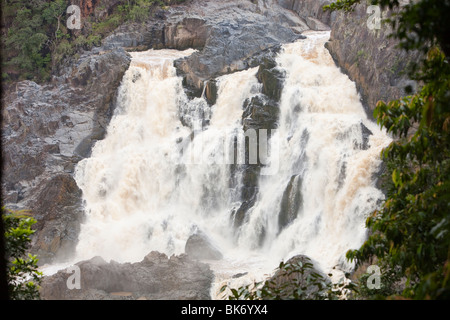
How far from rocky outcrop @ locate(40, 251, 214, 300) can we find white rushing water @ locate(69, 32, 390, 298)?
109 centimetres

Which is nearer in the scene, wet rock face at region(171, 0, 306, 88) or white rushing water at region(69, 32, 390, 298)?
white rushing water at region(69, 32, 390, 298)

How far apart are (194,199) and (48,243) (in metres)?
6.41

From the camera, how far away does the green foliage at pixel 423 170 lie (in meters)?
3.86

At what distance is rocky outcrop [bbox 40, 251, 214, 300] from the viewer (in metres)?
13.0

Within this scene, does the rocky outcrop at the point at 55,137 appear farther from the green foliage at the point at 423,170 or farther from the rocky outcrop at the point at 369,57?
the green foliage at the point at 423,170

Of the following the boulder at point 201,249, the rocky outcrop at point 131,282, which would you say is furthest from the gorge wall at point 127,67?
the rocky outcrop at point 131,282

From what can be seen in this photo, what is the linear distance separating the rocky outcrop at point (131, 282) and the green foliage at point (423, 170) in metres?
8.73

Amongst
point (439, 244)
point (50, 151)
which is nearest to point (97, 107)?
point (50, 151)

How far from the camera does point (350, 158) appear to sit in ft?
55.5

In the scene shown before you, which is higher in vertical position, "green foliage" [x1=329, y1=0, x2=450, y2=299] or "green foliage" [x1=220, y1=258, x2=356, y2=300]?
"green foliage" [x1=329, y1=0, x2=450, y2=299]

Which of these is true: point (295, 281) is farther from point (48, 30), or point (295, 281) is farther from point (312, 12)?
point (48, 30)

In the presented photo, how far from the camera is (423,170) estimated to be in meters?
5.14

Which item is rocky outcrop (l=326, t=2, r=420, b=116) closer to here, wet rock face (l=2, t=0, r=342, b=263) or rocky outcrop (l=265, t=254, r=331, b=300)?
wet rock face (l=2, t=0, r=342, b=263)

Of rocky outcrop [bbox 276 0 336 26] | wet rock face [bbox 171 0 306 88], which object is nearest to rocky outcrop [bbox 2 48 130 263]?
wet rock face [bbox 171 0 306 88]
